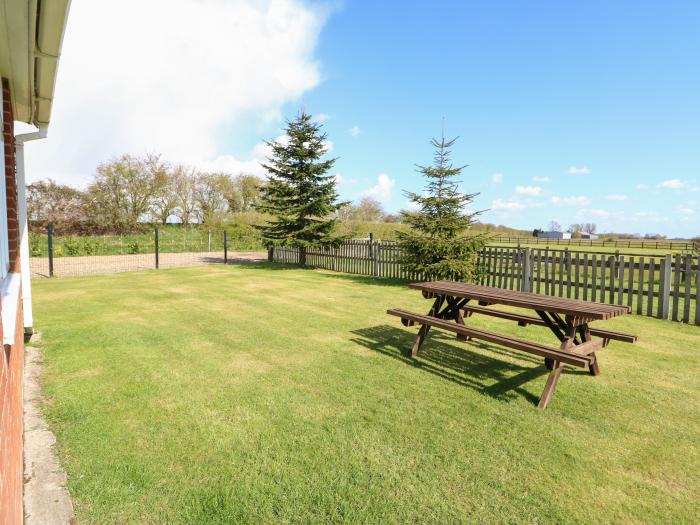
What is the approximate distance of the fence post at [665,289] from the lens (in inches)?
296

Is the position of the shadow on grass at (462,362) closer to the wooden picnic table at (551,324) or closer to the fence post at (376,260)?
the wooden picnic table at (551,324)

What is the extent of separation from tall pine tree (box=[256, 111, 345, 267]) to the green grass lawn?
10904mm

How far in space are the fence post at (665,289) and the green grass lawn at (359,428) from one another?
4.65ft

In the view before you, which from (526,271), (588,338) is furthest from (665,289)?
(588,338)

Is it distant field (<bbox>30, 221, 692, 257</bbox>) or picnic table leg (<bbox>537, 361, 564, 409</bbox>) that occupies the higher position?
distant field (<bbox>30, 221, 692, 257</bbox>)

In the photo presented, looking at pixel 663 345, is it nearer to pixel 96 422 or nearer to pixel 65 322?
pixel 96 422

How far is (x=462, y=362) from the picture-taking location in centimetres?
491

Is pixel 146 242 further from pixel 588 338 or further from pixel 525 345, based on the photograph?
pixel 588 338

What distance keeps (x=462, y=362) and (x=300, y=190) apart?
1356cm

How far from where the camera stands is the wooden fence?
24.7 feet

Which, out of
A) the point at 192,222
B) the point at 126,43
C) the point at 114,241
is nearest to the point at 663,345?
the point at 126,43

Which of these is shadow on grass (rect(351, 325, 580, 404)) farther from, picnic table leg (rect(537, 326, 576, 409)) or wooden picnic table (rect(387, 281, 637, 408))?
wooden picnic table (rect(387, 281, 637, 408))

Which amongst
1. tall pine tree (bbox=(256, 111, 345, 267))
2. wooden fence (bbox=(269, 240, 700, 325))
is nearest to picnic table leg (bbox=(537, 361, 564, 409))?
wooden fence (bbox=(269, 240, 700, 325))

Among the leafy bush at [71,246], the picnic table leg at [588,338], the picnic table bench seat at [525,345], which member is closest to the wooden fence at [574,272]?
the picnic table leg at [588,338]
